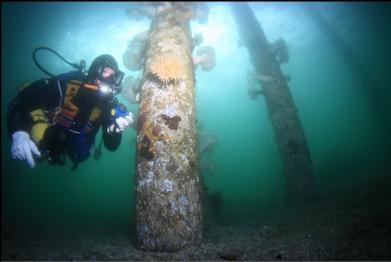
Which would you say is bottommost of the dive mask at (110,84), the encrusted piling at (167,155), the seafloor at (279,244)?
the seafloor at (279,244)

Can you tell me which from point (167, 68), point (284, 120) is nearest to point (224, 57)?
point (284, 120)

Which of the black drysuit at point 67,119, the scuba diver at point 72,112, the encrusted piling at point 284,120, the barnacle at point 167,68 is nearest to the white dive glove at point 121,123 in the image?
the scuba diver at point 72,112

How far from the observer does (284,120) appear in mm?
8258

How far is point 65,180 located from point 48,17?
8089cm

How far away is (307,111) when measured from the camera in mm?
71625

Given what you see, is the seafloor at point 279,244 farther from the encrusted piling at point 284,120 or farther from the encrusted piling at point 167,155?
the encrusted piling at point 284,120

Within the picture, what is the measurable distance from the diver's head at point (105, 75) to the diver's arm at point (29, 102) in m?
0.62

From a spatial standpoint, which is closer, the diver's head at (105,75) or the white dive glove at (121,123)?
the white dive glove at (121,123)

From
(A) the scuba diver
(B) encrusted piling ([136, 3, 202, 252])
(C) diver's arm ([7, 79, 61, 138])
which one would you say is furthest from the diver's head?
(C) diver's arm ([7, 79, 61, 138])

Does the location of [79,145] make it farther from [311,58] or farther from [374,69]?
[374,69]

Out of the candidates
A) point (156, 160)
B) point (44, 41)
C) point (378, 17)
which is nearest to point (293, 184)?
point (156, 160)

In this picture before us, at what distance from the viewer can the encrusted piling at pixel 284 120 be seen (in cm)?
776

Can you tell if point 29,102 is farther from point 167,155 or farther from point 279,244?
point 279,244

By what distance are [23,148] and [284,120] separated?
6.67 metres
